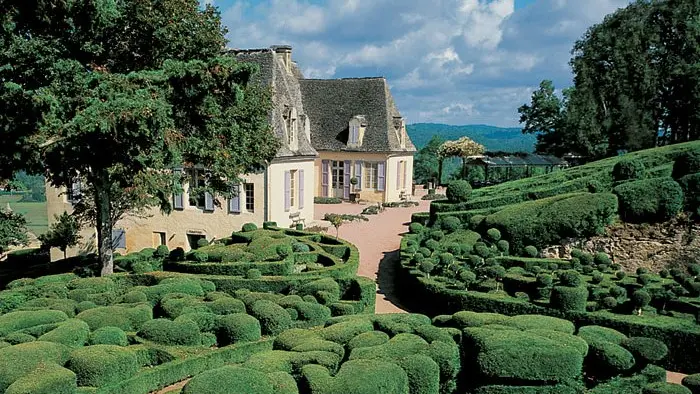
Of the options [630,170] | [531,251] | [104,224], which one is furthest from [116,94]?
[630,170]

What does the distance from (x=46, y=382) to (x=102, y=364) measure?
96 cm

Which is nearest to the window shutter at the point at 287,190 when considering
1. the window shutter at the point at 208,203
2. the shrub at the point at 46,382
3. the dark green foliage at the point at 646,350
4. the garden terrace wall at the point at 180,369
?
the window shutter at the point at 208,203

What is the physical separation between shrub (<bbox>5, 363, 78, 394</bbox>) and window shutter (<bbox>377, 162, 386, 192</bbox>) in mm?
26930

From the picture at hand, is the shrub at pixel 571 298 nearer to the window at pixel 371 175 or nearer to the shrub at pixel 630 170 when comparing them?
the shrub at pixel 630 170

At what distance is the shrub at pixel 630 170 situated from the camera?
70.6ft

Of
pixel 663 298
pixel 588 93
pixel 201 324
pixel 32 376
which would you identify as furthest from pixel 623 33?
pixel 32 376

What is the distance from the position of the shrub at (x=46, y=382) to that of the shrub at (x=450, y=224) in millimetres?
16072

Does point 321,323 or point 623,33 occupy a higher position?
point 623,33

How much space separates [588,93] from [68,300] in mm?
38785

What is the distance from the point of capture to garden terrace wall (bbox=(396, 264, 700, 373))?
12008 millimetres

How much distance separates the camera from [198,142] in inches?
590

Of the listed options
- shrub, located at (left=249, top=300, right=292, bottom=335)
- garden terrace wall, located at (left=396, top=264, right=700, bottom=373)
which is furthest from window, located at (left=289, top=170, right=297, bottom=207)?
shrub, located at (left=249, top=300, right=292, bottom=335)

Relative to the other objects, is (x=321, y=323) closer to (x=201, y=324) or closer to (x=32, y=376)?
(x=201, y=324)

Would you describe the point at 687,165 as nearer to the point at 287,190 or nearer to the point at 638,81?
the point at 287,190
